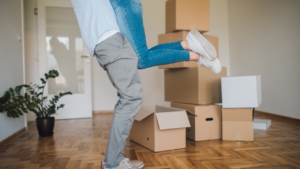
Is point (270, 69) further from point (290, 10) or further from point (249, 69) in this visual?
point (290, 10)

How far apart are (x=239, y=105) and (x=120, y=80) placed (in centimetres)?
117

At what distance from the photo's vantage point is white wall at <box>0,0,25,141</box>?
1953mm

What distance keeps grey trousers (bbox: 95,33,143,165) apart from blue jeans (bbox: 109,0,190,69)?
0.06 m

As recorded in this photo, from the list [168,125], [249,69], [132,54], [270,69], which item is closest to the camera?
[132,54]

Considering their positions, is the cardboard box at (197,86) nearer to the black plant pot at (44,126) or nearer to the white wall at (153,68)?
the black plant pot at (44,126)

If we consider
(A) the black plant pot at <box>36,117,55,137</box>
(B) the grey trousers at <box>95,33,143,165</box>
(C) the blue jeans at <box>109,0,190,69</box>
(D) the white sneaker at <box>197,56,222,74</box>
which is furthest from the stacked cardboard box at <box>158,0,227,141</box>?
(A) the black plant pot at <box>36,117,55,137</box>

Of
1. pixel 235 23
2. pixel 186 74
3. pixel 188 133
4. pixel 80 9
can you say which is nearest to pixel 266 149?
pixel 188 133

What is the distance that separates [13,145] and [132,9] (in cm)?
161

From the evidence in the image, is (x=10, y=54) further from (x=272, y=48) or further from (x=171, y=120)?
(x=272, y=48)

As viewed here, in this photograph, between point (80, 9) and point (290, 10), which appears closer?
point (80, 9)

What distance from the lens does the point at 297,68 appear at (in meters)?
2.71

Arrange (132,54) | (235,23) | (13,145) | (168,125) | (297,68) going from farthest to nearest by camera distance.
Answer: (235,23), (297,68), (13,145), (168,125), (132,54)

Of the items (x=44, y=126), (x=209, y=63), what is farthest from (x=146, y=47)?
(x=44, y=126)

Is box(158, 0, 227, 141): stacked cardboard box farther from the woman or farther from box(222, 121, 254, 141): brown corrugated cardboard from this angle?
the woman
